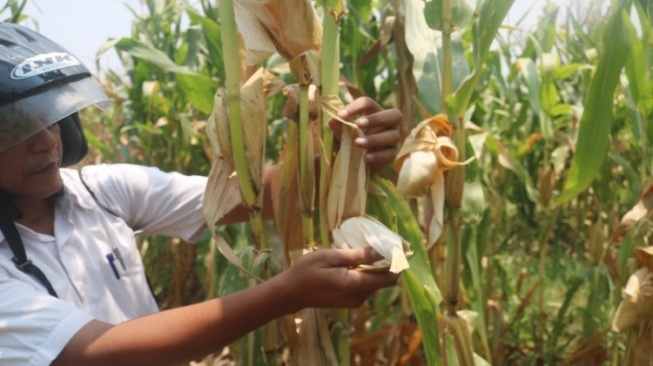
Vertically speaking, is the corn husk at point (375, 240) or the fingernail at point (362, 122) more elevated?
the fingernail at point (362, 122)

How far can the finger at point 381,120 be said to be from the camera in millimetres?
1003

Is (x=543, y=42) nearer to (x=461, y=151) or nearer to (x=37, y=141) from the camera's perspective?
(x=461, y=151)

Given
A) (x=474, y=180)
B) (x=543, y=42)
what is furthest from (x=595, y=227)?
(x=474, y=180)

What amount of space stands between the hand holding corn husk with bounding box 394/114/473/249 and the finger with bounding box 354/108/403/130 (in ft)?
0.11

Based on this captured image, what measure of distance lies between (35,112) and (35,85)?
0.04 meters

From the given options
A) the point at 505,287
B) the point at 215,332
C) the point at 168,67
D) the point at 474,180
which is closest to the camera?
the point at 215,332

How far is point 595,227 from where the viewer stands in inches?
82.2

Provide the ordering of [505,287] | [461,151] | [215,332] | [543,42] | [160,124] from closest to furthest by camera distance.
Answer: [215,332], [461,151], [543,42], [505,287], [160,124]

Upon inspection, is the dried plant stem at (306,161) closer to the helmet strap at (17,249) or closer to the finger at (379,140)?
the finger at (379,140)

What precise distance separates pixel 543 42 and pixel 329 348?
1.22m

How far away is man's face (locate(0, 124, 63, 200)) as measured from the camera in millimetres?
1138

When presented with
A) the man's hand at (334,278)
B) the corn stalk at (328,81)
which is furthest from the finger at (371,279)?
the corn stalk at (328,81)

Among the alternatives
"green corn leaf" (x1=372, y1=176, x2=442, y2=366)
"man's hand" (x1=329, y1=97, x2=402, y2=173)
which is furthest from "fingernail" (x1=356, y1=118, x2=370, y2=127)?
"green corn leaf" (x1=372, y1=176, x2=442, y2=366)

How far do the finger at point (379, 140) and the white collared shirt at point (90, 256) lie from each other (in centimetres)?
44
